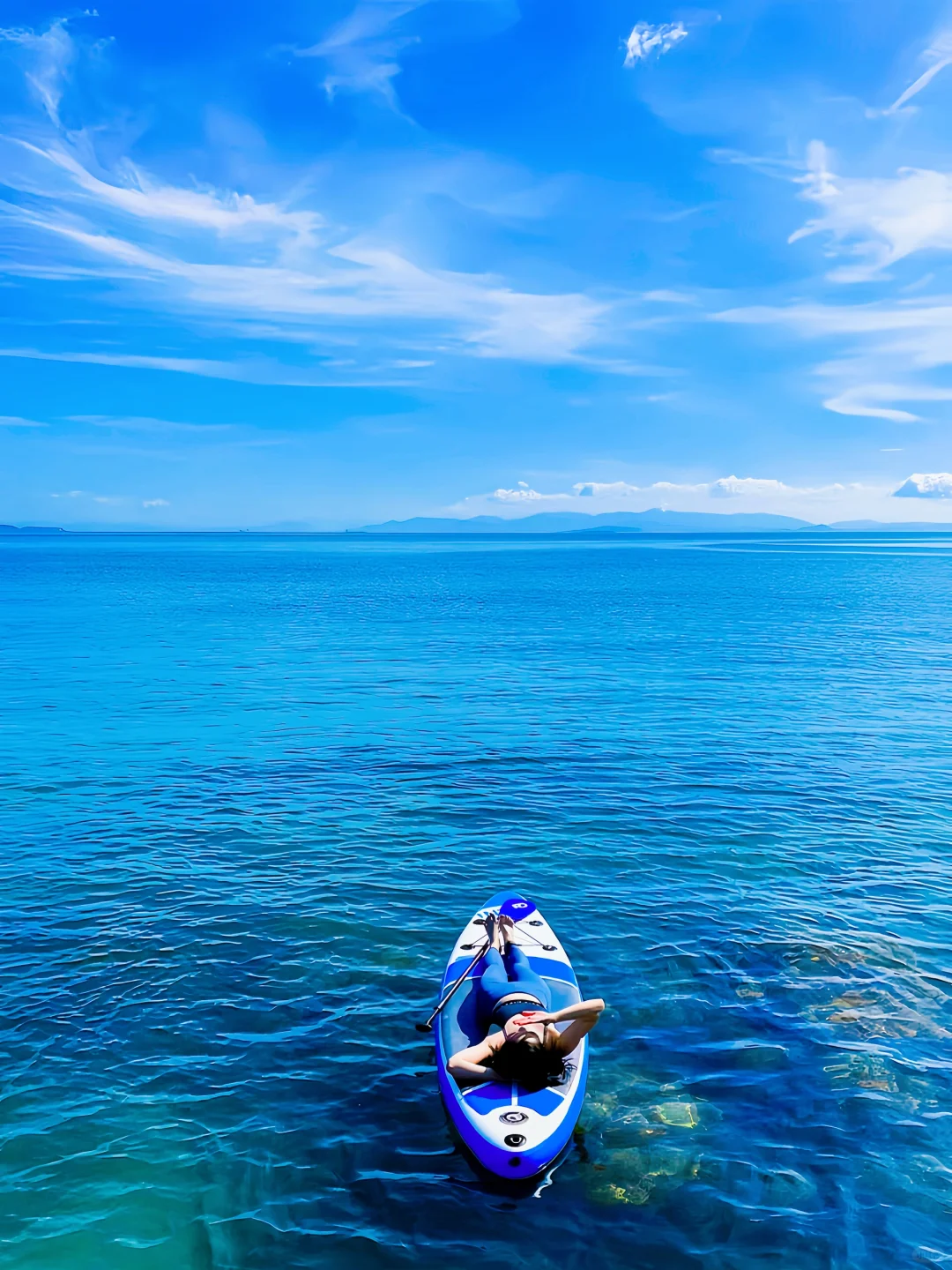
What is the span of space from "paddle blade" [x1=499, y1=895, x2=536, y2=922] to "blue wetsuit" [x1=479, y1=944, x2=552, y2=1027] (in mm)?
1462

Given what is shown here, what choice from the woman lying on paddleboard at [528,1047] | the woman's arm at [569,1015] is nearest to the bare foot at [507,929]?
the woman lying on paddleboard at [528,1047]

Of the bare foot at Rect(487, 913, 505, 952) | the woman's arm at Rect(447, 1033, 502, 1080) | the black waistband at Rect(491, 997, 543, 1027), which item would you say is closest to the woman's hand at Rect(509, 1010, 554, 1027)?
the black waistband at Rect(491, 997, 543, 1027)

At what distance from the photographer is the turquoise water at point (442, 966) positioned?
35.2 ft

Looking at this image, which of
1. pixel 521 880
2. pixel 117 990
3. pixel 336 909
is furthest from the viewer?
pixel 521 880

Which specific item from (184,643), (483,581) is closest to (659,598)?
(483,581)

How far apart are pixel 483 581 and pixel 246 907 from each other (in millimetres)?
115725

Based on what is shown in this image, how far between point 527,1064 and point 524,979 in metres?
1.90

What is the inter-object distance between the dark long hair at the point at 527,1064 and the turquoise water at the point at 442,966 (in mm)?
1004

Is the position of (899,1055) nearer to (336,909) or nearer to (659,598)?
(336,909)

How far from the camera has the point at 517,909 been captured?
1616cm

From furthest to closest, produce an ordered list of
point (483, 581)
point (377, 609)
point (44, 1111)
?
point (483, 581) → point (377, 609) → point (44, 1111)

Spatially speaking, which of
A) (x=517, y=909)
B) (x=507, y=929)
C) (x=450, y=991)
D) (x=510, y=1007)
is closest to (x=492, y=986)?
(x=510, y=1007)

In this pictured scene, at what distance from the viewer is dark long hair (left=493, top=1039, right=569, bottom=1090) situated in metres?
11.6

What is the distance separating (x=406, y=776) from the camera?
2750 centimetres
